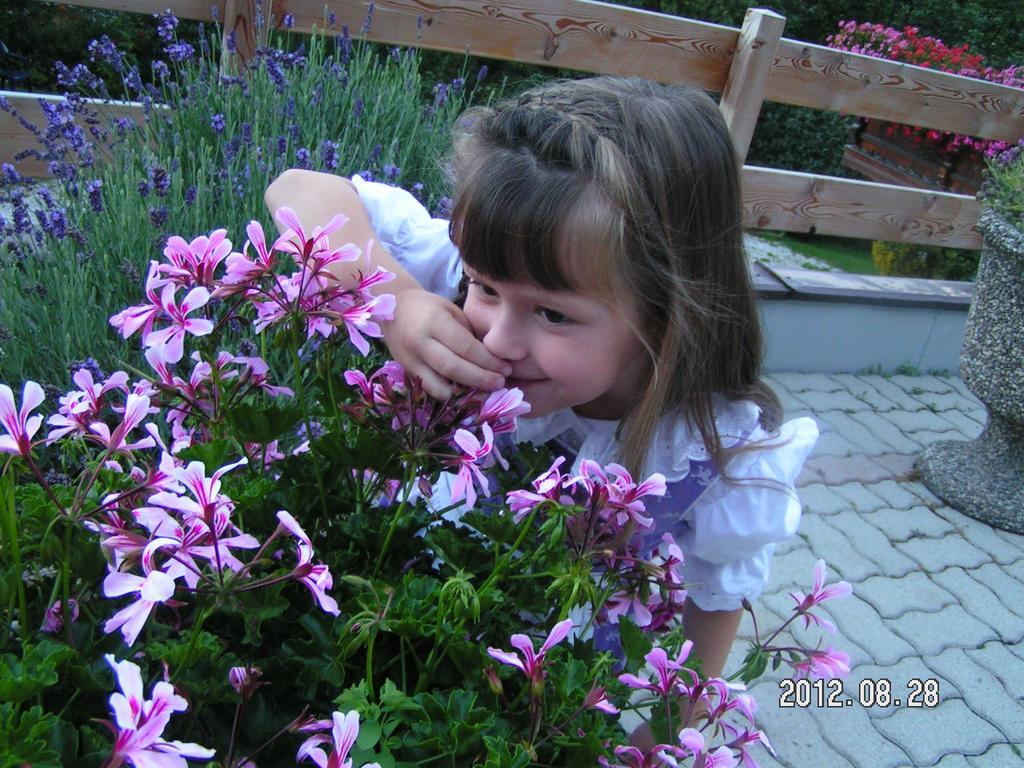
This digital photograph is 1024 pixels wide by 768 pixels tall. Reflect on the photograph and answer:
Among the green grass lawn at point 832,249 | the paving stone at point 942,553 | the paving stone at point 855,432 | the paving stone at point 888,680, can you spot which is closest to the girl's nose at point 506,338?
the paving stone at point 888,680

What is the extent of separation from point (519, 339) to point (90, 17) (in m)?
8.33

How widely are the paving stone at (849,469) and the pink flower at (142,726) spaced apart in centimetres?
395

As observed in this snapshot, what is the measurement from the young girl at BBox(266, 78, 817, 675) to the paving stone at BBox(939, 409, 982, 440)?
395 cm

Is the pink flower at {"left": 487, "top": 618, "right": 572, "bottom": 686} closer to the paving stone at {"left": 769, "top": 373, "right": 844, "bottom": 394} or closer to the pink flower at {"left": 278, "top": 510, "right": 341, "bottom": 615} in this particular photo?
the pink flower at {"left": 278, "top": 510, "right": 341, "bottom": 615}

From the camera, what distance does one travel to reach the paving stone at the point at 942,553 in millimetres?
3699

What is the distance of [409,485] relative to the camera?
2.71 feet

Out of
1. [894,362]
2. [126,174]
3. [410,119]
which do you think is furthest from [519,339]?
[894,362]

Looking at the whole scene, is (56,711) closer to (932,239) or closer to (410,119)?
(410,119)

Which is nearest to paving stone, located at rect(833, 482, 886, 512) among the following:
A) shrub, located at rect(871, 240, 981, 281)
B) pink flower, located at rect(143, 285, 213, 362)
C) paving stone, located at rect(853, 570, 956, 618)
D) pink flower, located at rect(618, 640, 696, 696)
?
paving stone, located at rect(853, 570, 956, 618)

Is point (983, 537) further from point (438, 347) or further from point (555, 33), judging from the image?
point (438, 347)

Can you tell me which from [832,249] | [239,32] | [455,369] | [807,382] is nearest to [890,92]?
[807,382]

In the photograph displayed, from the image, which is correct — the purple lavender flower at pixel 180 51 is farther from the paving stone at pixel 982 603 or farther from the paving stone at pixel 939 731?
the paving stone at pixel 982 603

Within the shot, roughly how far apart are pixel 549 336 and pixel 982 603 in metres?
3.03

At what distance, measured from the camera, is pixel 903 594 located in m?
3.44
